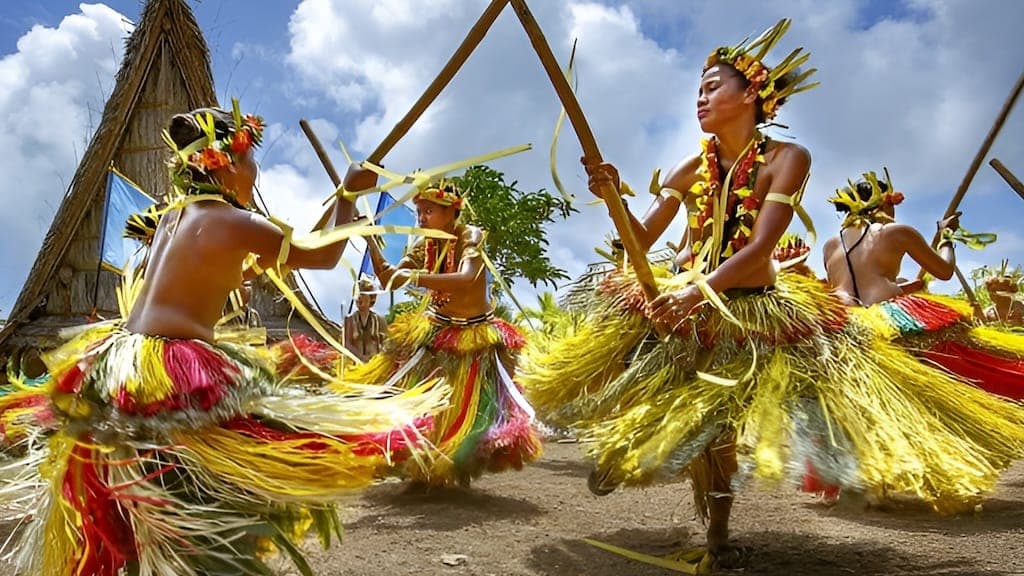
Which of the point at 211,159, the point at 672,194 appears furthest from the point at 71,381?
the point at 672,194

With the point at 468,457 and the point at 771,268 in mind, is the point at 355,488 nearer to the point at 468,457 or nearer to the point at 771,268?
the point at 771,268

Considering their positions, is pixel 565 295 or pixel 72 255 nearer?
pixel 565 295

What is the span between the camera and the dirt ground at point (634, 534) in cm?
293

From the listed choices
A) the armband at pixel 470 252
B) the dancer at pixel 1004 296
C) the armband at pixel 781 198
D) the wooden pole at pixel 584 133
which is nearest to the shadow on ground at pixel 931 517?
the armband at pixel 781 198

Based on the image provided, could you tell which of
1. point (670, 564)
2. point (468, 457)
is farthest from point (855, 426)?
point (468, 457)

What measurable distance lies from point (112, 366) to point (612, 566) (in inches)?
72.4

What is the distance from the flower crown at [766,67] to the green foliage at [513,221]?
383 inches

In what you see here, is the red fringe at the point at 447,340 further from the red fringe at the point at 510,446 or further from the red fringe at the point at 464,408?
the red fringe at the point at 510,446

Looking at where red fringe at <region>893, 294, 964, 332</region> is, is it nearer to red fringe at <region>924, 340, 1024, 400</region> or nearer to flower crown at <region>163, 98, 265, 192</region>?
red fringe at <region>924, 340, 1024, 400</region>

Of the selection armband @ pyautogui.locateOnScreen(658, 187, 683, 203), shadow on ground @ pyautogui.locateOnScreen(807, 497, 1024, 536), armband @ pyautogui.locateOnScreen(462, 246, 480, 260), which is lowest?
shadow on ground @ pyautogui.locateOnScreen(807, 497, 1024, 536)

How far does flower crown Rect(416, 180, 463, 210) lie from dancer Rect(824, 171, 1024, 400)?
1997 millimetres

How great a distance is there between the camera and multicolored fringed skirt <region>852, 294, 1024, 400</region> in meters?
3.64

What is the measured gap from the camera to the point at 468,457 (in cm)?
402

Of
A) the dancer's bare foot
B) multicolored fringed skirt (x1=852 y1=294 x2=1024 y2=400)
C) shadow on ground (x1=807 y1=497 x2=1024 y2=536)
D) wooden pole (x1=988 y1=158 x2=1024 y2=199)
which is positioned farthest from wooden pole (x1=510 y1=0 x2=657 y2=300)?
wooden pole (x1=988 y1=158 x2=1024 y2=199)
